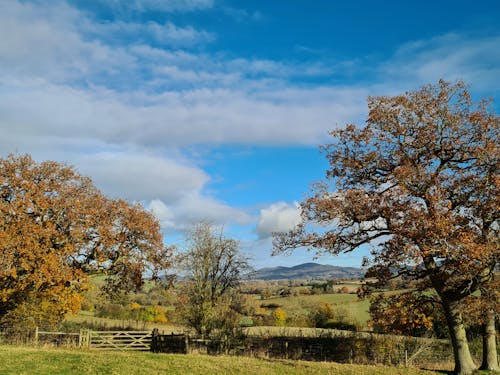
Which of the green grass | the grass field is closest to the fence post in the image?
the green grass

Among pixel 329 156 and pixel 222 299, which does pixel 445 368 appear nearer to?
pixel 329 156

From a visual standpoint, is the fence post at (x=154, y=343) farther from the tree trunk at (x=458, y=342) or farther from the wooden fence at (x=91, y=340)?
the tree trunk at (x=458, y=342)

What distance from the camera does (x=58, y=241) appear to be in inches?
1121

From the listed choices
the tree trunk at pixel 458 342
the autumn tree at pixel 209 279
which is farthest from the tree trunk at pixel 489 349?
the autumn tree at pixel 209 279

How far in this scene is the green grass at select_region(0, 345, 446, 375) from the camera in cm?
1955

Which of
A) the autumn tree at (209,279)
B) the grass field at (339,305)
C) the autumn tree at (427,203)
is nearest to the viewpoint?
the autumn tree at (427,203)

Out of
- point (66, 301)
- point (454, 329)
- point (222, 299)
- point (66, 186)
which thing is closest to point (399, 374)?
point (454, 329)

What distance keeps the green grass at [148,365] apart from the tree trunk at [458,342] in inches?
80.6

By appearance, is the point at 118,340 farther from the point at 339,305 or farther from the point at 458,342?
the point at 339,305

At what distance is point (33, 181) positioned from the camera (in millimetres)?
28734

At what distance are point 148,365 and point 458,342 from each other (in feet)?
51.7

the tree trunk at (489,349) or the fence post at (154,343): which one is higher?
the tree trunk at (489,349)

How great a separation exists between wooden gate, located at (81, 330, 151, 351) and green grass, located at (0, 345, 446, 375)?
17.2 feet

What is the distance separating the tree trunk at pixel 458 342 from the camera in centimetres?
2162
